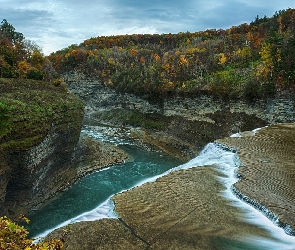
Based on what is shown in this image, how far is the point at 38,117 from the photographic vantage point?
76.8 feet

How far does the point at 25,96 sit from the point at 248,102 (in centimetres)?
2647

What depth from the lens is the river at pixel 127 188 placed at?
37.4 ft

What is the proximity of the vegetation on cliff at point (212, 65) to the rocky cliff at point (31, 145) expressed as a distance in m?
23.0

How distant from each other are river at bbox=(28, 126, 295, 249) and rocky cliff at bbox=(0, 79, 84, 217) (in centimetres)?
164

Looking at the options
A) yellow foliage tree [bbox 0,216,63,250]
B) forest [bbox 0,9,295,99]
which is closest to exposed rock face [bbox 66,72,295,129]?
forest [bbox 0,9,295,99]

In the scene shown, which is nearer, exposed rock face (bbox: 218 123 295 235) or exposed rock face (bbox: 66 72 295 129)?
exposed rock face (bbox: 218 123 295 235)

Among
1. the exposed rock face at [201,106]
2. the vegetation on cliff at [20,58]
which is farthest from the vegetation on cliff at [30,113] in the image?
the exposed rock face at [201,106]

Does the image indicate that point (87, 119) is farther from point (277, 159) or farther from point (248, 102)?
point (277, 159)

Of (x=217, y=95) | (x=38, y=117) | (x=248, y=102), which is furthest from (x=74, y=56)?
(x=38, y=117)

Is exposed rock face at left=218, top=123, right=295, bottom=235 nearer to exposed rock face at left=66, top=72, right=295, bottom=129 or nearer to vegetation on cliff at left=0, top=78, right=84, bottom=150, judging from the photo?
exposed rock face at left=66, top=72, right=295, bottom=129

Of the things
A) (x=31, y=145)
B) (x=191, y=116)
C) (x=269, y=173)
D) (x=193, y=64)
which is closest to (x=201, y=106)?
(x=191, y=116)

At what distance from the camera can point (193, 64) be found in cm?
5447

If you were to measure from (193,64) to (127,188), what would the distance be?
34.1 meters

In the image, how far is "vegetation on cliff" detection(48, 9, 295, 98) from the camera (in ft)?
129
